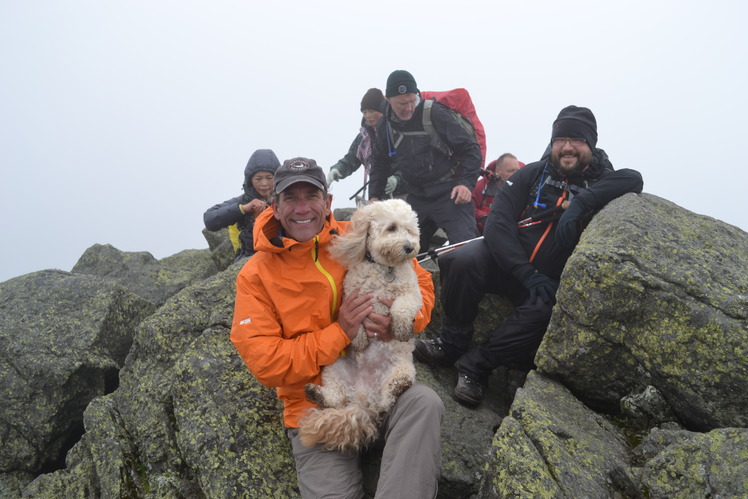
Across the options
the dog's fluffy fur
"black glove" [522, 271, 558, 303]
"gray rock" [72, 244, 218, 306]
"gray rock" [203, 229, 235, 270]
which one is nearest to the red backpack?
"black glove" [522, 271, 558, 303]

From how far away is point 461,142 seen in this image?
29.7 feet

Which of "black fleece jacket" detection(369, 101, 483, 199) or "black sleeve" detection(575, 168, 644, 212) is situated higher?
"black fleece jacket" detection(369, 101, 483, 199)

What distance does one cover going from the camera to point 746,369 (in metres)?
4.07

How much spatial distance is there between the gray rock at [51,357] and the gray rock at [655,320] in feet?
24.2

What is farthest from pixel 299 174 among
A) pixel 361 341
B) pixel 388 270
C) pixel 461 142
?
pixel 461 142

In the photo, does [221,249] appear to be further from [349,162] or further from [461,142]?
[461,142]

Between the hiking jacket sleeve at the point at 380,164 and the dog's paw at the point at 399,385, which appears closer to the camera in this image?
the dog's paw at the point at 399,385

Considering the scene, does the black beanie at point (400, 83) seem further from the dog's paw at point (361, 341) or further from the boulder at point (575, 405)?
the dog's paw at point (361, 341)

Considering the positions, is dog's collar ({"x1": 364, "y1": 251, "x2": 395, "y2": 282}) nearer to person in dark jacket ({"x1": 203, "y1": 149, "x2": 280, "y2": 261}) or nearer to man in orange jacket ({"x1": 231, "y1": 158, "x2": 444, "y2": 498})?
man in orange jacket ({"x1": 231, "y1": 158, "x2": 444, "y2": 498})

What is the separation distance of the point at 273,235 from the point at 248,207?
397cm

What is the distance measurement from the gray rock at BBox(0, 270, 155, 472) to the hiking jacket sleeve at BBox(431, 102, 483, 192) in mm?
7340

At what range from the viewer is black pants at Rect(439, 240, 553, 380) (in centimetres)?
586

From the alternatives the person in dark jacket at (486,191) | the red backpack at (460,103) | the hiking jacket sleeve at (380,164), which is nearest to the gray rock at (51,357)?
A: the hiking jacket sleeve at (380,164)

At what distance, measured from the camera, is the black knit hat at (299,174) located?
4.53 m
